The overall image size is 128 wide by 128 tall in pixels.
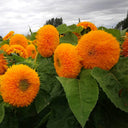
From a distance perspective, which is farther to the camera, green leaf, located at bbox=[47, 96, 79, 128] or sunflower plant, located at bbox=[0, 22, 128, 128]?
green leaf, located at bbox=[47, 96, 79, 128]

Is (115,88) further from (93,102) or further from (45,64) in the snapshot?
(45,64)

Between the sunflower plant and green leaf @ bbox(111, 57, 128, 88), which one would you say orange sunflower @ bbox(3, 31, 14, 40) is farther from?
green leaf @ bbox(111, 57, 128, 88)

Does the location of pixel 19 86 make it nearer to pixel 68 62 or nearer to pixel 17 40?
pixel 68 62

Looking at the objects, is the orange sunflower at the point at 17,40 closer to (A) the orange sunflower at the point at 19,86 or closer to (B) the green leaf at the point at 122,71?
(A) the orange sunflower at the point at 19,86

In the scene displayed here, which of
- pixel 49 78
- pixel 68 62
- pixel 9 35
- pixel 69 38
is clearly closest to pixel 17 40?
pixel 9 35

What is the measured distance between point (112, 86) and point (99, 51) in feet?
0.36

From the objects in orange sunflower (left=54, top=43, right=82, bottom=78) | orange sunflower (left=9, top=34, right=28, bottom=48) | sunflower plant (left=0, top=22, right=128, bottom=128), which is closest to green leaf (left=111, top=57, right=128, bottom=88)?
sunflower plant (left=0, top=22, right=128, bottom=128)

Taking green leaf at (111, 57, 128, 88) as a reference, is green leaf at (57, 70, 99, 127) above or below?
below

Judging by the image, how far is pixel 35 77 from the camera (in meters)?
0.59

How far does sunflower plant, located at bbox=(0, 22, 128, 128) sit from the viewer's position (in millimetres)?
477

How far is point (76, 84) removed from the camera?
51cm

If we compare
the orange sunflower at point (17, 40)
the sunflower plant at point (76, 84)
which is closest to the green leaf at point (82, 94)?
the sunflower plant at point (76, 84)

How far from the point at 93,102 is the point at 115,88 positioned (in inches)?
3.5

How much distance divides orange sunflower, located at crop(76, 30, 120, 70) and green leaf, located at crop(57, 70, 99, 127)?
40 mm
